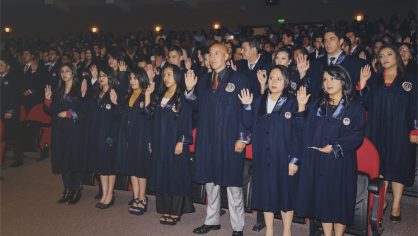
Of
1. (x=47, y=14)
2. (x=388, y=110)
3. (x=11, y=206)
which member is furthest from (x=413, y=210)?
(x=47, y=14)

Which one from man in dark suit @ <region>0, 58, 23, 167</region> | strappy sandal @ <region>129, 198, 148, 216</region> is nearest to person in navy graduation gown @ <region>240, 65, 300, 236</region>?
strappy sandal @ <region>129, 198, 148, 216</region>

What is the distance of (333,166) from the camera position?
3432 mm

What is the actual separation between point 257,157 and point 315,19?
13.6 metres

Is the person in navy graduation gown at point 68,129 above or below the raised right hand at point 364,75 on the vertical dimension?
below

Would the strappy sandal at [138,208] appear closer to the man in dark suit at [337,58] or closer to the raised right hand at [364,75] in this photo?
the man in dark suit at [337,58]

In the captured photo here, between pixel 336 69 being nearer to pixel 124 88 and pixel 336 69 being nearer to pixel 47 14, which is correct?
pixel 124 88

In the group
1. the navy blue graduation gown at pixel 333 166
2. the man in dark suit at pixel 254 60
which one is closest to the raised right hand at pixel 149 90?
the man in dark suit at pixel 254 60

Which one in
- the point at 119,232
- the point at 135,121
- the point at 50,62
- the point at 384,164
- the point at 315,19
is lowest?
the point at 119,232

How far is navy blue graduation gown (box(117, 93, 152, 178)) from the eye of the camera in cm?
481

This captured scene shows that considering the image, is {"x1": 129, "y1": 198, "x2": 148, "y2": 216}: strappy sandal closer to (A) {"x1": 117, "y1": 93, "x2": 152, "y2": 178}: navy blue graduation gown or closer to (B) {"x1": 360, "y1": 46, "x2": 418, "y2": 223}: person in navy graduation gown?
(A) {"x1": 117, "y1": 93, "x2": 152, "y2": 178}: navy blue graduation gown

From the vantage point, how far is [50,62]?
9.71 meters

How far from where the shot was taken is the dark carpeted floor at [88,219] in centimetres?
432

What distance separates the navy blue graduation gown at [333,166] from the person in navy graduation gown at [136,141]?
2031 millimetres

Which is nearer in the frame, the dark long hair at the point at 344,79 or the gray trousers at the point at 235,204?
the dark long hair at the point at 344,79
